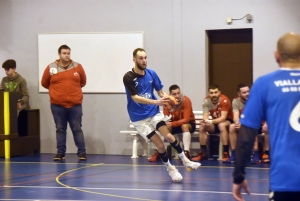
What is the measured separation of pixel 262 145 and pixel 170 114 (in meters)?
1.80

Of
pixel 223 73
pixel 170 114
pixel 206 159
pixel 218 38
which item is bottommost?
pixel 206 159

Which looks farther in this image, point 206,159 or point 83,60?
point 83,60

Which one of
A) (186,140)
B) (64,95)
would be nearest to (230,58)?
(186,140)

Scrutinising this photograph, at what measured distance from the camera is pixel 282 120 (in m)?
2.83

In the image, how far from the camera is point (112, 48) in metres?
11.5

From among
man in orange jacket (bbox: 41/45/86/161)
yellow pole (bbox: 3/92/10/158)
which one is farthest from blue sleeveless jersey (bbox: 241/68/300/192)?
yellow pole (bbox: 3/92/10/158)

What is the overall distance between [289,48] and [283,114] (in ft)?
1.07

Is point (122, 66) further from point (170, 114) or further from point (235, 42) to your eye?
point (235, 42)

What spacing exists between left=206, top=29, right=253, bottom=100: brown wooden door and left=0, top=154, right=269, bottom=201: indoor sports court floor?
2038mm

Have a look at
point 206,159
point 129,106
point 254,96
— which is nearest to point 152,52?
point 206,159

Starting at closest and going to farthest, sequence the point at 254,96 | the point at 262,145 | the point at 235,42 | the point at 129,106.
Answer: the point at 254,96 → the point at 129,106 → the point at 262,145 → the point at 235,42

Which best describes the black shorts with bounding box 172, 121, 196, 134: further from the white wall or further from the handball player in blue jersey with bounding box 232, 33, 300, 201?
the handball player in blue jersey with bounding box 232, 33, 300, 201

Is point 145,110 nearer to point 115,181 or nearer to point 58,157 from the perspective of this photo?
point 115,181

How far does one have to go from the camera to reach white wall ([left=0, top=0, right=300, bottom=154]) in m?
10.9
